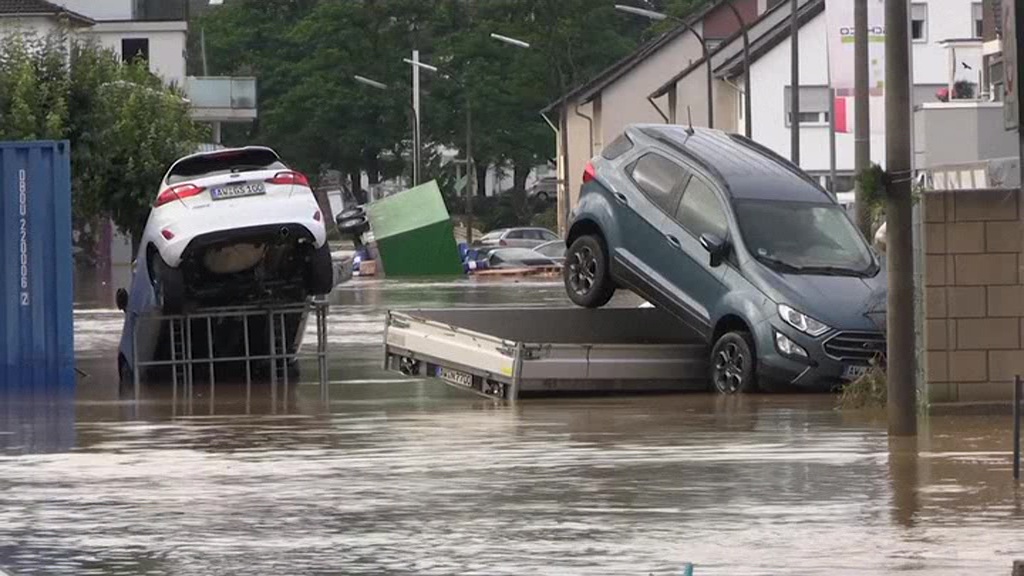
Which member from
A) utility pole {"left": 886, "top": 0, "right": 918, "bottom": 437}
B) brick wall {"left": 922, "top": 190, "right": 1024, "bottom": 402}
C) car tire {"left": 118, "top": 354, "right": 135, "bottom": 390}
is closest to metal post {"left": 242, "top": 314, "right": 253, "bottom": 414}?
car tire {"left": 118, "top": 354, "right": 135, "bottom": 390}

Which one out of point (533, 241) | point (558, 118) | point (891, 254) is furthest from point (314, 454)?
point (558, 118)

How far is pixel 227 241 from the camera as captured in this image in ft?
71.7

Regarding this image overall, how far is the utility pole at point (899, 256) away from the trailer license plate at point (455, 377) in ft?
20.1

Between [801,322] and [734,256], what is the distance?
1.07 metres

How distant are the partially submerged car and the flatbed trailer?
146cm

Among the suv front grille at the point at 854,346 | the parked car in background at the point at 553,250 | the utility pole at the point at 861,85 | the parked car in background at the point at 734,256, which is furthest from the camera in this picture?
the parked car in background at the point at 553,250

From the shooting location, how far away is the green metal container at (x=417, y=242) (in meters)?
58.4

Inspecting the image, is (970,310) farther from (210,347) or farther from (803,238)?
(210,347)

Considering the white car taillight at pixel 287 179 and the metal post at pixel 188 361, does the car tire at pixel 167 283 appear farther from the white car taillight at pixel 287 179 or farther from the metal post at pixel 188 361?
the white car taillight at pixel 287 179

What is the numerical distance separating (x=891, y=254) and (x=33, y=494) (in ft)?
19.7

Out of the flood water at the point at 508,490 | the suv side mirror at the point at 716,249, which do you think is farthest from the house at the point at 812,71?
the flood water at the point at 508,490

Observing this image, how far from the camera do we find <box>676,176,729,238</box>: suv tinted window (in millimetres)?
20875

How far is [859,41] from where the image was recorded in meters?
28.2

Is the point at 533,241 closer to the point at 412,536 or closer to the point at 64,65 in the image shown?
the point at 64,65
